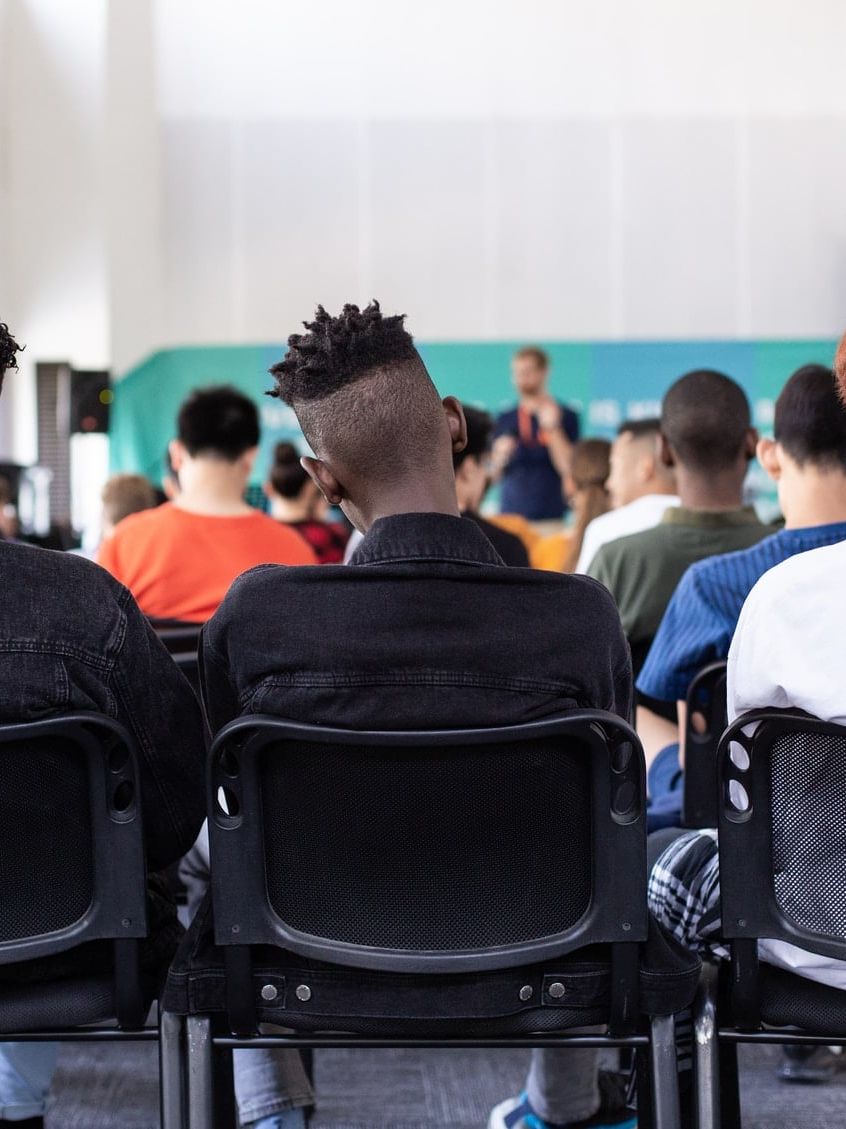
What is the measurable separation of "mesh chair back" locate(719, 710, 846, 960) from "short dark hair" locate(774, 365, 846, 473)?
0.77 meters

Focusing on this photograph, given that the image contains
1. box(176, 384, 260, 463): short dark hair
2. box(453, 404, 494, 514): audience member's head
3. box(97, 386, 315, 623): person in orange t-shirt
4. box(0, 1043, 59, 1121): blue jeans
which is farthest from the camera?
box(453, 404, 494, 514): audience member's head

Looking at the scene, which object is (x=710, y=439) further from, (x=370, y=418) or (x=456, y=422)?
(x=370, y=418)

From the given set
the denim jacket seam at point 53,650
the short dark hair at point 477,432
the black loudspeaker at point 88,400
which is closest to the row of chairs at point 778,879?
the denim jacket seam at point 53,650

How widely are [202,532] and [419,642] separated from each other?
5.32 feet

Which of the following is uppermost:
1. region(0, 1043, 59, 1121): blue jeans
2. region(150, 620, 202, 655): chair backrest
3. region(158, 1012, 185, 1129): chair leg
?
region(150, 620, 202, 655): chair backrest

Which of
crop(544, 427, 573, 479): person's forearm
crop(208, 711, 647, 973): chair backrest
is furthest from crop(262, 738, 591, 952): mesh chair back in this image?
crop(544, 427, 573, 479): person's forearm

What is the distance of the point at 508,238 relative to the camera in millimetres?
10102

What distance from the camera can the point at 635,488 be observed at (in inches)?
136

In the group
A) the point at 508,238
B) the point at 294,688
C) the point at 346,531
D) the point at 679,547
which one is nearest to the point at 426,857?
the point at 294,688

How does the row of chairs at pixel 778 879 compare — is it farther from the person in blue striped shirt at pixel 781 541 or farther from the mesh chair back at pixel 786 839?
the person in blue striped shirt at pixel 781 541

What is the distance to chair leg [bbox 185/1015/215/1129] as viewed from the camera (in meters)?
1.36

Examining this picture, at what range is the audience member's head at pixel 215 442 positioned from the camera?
9.89 ft

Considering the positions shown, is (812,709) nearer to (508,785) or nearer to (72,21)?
A: (508,785)

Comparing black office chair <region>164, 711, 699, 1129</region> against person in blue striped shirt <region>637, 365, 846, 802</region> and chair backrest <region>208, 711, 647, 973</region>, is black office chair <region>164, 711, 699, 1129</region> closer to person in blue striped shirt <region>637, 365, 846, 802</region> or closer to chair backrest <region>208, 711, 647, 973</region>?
chair backrest <region>208, 711, 647, 973</region>
